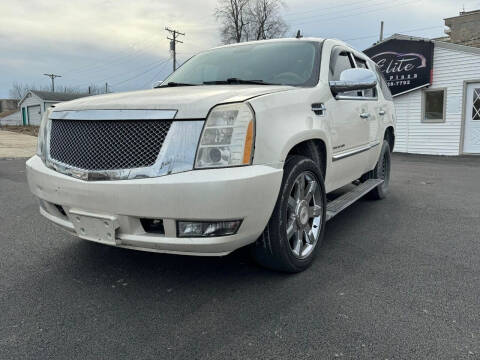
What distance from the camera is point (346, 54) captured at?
173 inches

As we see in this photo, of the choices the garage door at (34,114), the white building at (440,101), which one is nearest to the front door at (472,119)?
the white building at (440,101)

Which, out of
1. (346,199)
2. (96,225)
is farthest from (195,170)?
(346,199)

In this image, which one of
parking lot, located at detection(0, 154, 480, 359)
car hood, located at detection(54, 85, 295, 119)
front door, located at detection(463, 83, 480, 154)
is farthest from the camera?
front door, located at detection(463, 83, 480, 154)

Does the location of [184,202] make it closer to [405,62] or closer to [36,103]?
[405,62]

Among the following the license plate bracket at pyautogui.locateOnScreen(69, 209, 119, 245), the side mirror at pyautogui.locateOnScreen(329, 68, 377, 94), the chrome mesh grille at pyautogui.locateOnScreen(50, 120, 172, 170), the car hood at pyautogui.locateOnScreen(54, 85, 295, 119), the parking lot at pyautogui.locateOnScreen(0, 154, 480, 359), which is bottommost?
the parking lot at pyautogui.locateOnScreen(0, 154, 480, 359)

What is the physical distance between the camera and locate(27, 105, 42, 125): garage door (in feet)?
162

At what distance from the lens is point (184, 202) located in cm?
228

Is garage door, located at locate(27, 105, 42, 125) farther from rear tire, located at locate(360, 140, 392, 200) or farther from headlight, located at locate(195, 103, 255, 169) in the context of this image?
headlight, located at locate(195, 103, 255, 169)

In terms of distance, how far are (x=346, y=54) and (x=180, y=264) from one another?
2853 mm

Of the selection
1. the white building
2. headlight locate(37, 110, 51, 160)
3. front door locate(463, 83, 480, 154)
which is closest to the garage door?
the white building

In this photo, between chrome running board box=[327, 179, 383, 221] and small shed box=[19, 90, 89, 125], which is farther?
small shed box=[19, 90, 89, 125]

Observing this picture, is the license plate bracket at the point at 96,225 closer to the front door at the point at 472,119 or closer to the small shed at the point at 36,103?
the front door at the point at 472,119

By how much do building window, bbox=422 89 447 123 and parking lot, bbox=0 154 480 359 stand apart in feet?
40.7

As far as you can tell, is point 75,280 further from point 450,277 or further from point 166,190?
point 450,277
